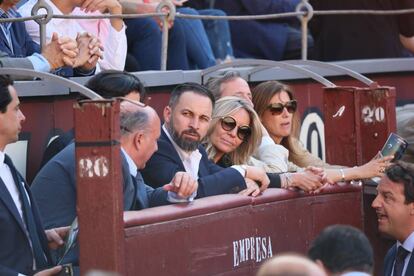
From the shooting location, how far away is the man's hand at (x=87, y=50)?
8.17m

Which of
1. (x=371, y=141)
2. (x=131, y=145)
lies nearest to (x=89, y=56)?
(x=131, y=145)

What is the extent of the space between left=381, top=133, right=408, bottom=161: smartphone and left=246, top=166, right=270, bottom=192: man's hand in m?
0.91

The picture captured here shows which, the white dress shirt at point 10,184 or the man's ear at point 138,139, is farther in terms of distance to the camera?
the man's ear at point 138,139

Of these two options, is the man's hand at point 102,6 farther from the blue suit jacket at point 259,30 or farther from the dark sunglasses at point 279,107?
the blue suit jacket at point 259,30

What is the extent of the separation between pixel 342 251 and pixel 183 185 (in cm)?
197

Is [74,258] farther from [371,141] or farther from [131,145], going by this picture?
[371,141]

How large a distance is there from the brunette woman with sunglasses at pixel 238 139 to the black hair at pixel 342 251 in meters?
3.06

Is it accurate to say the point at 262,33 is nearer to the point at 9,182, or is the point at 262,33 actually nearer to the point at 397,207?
the point at 397,207

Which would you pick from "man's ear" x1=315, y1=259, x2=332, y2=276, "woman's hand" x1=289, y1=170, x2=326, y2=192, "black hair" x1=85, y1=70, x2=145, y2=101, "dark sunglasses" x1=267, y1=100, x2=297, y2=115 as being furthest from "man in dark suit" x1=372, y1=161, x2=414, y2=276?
"man's ear" x1=315, y1=259, x2=332, y2=276

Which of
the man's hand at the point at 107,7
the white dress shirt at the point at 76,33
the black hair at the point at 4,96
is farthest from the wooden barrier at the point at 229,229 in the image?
the man's hand at the point at 107,7

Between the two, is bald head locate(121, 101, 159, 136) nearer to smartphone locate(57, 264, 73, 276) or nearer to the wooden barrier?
the wooden barrier

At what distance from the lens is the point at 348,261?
5.14m

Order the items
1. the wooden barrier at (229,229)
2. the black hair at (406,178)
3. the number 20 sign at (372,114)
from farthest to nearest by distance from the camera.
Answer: the number 20 sign at (372,114) < the black hair at (406,178) < the wooden barrier at (229,229)

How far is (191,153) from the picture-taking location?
7879 millimetres
